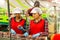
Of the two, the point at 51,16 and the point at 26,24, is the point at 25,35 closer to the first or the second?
the point at 26,24

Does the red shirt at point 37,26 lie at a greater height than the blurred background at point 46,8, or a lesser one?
lesser

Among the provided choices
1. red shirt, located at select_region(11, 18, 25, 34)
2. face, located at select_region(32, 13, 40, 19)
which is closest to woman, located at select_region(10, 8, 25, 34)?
red shirt, located at select_region(11, 18, 25, 34)

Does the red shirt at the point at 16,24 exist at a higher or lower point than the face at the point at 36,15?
lower

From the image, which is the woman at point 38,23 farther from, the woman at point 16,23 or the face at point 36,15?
the woman at point 16,23

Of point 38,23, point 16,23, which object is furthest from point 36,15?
point 16,23

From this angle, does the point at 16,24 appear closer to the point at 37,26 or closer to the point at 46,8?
the point at 37,26

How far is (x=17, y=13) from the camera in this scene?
1.58m

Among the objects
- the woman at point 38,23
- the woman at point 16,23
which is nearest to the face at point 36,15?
the woman at point 38,23

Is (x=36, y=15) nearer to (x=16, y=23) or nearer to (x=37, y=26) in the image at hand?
(x=37, y=26)

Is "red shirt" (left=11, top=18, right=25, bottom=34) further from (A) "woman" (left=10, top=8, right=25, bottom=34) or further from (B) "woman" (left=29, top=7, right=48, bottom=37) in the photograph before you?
(B) "woman" (left=29, top=7, right=48, bottom=37)

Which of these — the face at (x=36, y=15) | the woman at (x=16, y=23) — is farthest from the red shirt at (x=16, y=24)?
the face at (x=36, y=15)

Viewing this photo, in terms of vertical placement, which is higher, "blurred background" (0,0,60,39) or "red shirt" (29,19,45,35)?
"blurred background" (0,0,60,39)

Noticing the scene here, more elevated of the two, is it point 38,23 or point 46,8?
point 46,8

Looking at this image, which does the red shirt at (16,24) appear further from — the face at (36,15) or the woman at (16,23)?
the face at (36,15)
